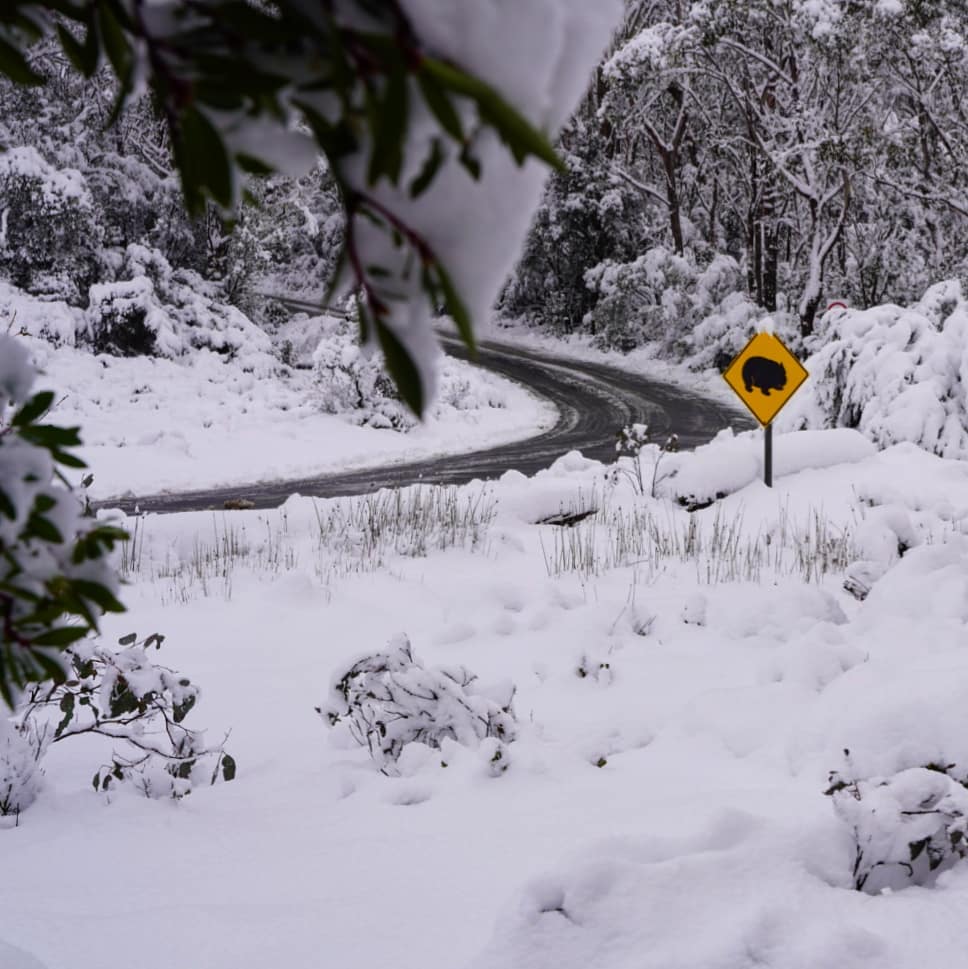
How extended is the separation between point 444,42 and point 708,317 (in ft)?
71.9

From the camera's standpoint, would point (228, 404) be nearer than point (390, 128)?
No

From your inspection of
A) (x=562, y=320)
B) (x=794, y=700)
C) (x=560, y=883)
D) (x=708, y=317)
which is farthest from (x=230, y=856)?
(x=562, y=320)

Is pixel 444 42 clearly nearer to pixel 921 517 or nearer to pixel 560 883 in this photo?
pixel 560 883

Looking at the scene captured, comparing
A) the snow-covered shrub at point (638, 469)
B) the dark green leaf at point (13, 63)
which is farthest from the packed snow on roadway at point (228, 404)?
the dark green leaf at point (13, 63)

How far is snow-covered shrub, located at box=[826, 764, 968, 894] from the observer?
2.01 metres

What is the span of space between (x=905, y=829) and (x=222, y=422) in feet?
45.6

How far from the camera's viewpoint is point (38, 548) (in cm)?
73

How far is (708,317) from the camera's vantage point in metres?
21.6

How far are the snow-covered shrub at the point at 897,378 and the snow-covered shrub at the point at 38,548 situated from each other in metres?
10.6

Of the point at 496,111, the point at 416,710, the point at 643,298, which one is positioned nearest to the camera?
the point at 496,111

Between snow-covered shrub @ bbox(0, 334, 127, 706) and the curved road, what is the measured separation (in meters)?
6.67

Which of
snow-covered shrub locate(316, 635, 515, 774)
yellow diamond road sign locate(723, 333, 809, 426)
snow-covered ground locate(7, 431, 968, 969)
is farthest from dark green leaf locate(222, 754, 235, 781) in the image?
yellow diamond road sign locate(723, 333, 809, 426)

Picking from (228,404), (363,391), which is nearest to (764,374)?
(363,391)

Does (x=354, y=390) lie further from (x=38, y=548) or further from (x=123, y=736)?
(x=38, y=548)
